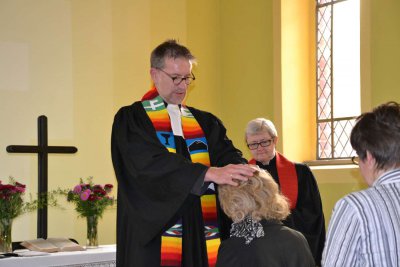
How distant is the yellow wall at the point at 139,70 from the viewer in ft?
24.1

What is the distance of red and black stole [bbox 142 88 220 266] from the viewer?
169 inches

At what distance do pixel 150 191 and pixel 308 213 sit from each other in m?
2.06

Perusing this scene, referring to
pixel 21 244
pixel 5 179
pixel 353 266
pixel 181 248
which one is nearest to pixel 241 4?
pixel 5 179

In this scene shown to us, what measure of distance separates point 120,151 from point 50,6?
394cm

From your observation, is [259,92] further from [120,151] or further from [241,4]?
[120,151]

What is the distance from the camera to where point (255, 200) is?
Result: 368 cm

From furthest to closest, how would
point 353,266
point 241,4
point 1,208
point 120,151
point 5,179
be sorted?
point 241,4 → point 5,179 → point 1,208 → point 120,151 → point 353,266

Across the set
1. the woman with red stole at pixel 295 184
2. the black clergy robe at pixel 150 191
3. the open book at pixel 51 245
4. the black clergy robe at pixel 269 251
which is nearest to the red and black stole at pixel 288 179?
the woman with red stole at pixel 295 184

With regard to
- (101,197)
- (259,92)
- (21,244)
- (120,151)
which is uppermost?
(259,92)

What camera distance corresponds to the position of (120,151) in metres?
4.29

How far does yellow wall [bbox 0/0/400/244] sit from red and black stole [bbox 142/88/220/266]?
3.04 meters

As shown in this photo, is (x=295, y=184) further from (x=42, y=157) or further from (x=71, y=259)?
(x=42, y=157)

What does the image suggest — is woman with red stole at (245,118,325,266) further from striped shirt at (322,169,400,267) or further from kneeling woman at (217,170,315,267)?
striped shirt at (322,169,400,267)

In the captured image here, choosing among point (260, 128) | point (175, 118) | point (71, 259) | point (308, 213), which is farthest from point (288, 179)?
point (71, 259)
